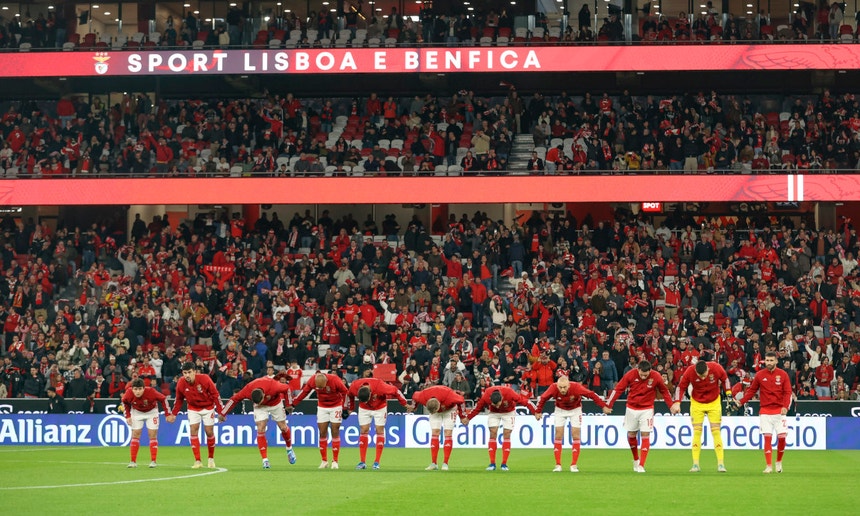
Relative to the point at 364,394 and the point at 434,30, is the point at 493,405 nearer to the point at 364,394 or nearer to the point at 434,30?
the point at 364,394

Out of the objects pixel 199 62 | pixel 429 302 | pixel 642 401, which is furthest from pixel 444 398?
pixel 199 62

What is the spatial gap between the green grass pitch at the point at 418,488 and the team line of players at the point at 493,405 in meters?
0.54

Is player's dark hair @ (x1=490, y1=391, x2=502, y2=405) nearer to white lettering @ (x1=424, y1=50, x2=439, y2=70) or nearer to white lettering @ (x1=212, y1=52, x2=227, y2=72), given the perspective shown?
white lettering @ (x1=424, y1=50, x2=439, y2=70)

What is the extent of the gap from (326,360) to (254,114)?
46.2 feet

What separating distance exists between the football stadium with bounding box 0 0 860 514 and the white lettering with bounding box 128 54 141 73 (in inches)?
3.0

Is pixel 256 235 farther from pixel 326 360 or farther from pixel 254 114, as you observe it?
pixel 326 360

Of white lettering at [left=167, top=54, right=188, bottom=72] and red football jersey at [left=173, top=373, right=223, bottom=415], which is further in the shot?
white lettering at [left=167, top=54, right=188, bottom=72]

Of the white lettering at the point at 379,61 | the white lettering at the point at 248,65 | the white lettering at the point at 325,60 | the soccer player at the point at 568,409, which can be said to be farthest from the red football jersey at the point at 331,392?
the white lettering at the point at 248,65

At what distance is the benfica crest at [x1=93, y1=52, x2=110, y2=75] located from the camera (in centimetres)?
4466

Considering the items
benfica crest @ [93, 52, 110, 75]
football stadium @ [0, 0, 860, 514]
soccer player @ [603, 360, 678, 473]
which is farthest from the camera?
benfica crest @ [93, 52, 110, 75]

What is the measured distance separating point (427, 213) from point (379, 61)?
6.75 meters

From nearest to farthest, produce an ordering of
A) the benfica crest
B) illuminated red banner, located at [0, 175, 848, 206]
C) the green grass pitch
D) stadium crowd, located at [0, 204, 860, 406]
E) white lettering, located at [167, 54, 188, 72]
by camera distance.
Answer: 1. the green grass pitch
2. stadium crowd, located at [0, 204, 860, 406]
3. illuminated red banner, located at [0, 175, 848, 206]
4. white lettering, located at [167, 54, 188, 72]
5. the benfica crest

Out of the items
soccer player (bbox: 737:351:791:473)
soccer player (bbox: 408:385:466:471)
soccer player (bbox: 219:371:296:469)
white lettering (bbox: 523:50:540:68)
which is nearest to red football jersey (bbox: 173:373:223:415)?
soccer player (bbox: 219:371:296:469)

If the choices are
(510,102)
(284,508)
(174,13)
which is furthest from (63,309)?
(284,508)
